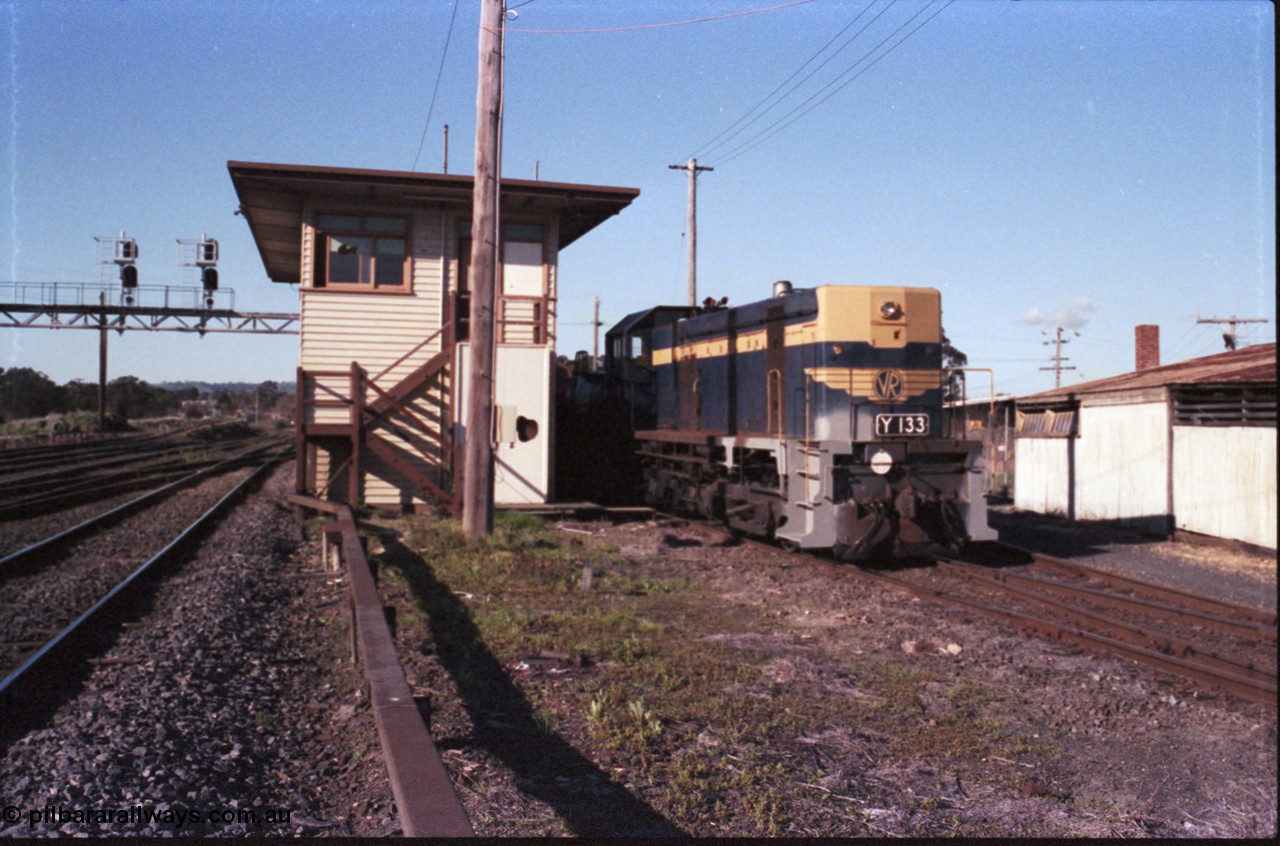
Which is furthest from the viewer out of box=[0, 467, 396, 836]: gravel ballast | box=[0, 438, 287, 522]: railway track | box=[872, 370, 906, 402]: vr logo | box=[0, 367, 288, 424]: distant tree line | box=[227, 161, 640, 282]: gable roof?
box=[0, 367, 288, 424]: distant tree line

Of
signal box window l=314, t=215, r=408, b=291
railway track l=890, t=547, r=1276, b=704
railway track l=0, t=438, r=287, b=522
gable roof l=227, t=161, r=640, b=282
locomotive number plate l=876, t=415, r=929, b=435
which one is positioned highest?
gable roof l=227, t=161, r=640, b=282

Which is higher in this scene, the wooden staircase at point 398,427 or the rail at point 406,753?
the wooden staircase at point 398,427

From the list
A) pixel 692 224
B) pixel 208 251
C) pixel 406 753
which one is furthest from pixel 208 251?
pixel 406 753

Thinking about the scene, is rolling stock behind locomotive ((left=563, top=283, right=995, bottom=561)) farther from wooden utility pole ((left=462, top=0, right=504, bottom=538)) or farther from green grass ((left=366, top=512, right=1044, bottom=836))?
wooden utility pole ((left=462, top=0, right=504, bottom=538))

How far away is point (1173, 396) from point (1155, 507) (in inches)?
72.1

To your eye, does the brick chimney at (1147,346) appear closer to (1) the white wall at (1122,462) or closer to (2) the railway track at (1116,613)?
(1) the white wall at (1122,462)

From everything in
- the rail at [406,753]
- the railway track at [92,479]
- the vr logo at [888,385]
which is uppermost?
the vr logo at [888,385]

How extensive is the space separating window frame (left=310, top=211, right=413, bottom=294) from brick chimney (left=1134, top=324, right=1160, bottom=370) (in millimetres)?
12839

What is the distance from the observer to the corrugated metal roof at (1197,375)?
26.9ft

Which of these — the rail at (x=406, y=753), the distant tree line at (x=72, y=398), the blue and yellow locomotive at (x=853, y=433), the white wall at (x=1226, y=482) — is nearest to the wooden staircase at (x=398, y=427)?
the blue and yellow locomotive at (x=853, y=433)

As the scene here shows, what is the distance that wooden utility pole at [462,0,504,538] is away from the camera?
40.8ft

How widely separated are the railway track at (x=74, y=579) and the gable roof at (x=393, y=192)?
542 centimetres

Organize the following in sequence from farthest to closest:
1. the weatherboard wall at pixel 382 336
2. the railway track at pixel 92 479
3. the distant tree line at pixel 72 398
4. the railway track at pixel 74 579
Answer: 1. the distant tree line at pixel 72 398
2. the railway track at pixel 92 479
3. the weatherboard wall at pixel 382 336
4. the railway track at pixel 74 579

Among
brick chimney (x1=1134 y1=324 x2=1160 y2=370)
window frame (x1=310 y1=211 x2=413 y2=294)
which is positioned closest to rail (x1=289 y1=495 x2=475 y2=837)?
window frame (x1=310 y1=211 x2=413 y2=294)
